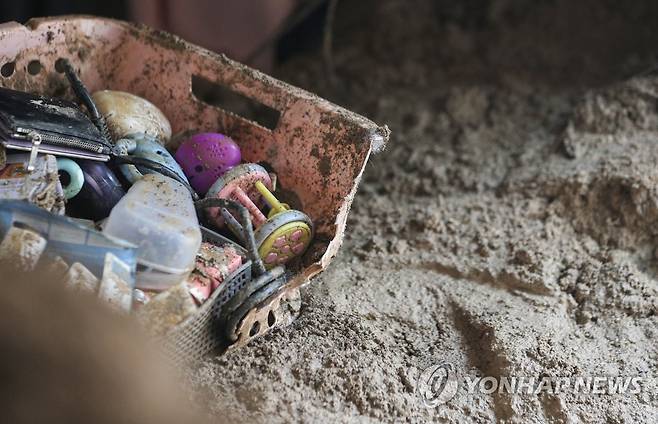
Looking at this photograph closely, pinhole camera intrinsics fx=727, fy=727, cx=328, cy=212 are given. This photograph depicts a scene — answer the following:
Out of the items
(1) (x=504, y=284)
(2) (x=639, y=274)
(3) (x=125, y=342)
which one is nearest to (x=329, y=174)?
(1) (x=504, y=284)

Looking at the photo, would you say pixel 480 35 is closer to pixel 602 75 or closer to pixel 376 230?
pixel 602 75

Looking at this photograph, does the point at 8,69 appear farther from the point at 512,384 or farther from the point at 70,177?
the point at 512,384

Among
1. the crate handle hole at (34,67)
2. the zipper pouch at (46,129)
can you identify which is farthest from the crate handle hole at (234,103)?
the zipper pouch at (46,129)

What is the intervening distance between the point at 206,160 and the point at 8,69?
455mm

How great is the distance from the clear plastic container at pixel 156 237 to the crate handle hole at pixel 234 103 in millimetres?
879

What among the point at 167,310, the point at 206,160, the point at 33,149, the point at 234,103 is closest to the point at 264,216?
the point at 206,160

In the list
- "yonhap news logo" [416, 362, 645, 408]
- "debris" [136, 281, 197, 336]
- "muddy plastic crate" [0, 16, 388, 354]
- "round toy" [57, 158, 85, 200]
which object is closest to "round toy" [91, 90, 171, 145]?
"muddy plastic crate" [0, 16, 388, 354]

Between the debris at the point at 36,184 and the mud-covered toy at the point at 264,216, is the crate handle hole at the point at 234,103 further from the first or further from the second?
the debris at the point at 36,184

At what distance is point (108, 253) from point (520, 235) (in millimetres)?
960

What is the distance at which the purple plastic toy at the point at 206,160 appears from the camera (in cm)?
149

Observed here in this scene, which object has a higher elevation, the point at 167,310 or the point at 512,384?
the point at 512,384

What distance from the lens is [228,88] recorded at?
159cm

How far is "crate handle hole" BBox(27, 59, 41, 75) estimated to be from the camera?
60.9 inches

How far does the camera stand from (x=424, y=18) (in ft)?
8.07
